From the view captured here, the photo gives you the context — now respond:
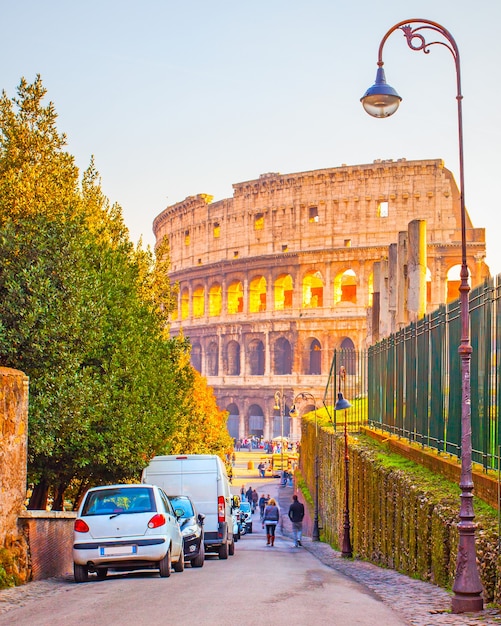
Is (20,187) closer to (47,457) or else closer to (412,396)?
(47,457)

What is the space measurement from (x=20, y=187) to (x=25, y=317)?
333 centimetres

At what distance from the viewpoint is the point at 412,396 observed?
15.9 metres

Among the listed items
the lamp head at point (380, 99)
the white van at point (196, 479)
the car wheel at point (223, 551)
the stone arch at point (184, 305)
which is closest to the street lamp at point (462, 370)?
the lamp head at point (380, 99)

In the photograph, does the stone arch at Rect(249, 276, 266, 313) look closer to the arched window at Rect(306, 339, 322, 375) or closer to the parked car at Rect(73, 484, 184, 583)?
the arched window at Rect(306, 339, 322, 375)

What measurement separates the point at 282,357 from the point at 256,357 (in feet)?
7.79

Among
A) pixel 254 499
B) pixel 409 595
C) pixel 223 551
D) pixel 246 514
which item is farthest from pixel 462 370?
pixel 254 499

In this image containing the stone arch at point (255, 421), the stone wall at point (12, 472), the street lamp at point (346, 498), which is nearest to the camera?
the stone wall at point (12, 472)

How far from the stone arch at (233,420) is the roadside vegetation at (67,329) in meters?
47.2

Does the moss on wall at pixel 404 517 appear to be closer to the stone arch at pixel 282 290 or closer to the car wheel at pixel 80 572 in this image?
the car wheel at pixel 80 572

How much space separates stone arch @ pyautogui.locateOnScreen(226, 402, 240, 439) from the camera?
6956 cm

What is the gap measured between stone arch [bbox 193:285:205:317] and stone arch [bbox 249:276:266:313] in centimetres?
608

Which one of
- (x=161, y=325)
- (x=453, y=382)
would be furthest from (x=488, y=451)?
(x=161, y=325)

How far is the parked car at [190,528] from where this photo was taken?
14320 millimetres

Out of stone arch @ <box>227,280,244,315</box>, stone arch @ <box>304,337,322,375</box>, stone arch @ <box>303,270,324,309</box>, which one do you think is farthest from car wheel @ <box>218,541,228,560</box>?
stone arch @ <box>227,280,244,315</box>
